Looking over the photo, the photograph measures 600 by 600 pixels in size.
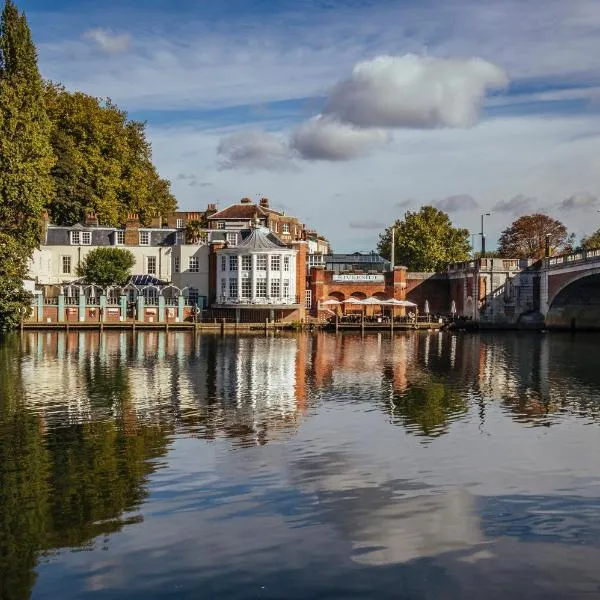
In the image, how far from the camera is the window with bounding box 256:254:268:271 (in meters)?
87.4

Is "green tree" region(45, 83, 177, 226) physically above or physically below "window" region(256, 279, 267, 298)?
above

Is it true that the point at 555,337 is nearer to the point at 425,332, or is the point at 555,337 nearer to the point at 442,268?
the point at 425,332

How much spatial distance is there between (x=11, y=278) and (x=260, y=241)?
33.2 m

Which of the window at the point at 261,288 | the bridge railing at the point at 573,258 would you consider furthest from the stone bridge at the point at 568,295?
the window at the point at 261,288

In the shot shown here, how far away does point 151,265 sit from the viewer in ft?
303

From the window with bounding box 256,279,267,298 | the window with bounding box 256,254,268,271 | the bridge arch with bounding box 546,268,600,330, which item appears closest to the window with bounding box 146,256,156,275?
the window with bounding box 256,254,268,271

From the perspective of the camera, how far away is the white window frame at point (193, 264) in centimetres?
9138

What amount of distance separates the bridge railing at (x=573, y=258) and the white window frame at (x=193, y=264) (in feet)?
123

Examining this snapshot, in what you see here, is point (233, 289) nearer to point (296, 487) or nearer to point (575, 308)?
point (575, 308)

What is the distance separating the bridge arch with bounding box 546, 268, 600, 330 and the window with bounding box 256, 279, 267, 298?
30.0 meters

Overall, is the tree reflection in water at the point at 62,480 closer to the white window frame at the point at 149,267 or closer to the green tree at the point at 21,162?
the green tree at the point at 21,162

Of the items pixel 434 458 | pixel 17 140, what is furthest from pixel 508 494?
pixel 17 140

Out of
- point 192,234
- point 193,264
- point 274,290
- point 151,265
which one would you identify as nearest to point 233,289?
point 274,290

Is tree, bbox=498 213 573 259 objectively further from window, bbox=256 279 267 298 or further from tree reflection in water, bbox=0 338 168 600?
tree reflection in water, bbox=0 338 168 600
